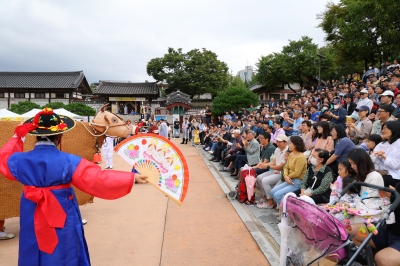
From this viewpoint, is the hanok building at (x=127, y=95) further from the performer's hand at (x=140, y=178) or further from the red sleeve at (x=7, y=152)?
the performer's hand at (x=140, y=178)

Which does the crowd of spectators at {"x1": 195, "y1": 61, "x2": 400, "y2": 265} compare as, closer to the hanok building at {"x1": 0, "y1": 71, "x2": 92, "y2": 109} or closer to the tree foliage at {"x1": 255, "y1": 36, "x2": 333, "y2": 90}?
the tree foliage at {"x1": 255, "y1": 36, "x2": 333, "y2": 90}

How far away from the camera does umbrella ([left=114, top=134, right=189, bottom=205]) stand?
101 inches

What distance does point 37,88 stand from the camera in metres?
29.1

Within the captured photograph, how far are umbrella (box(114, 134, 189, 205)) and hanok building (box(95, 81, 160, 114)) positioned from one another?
93.3 feet

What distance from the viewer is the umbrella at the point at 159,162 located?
2.57 m

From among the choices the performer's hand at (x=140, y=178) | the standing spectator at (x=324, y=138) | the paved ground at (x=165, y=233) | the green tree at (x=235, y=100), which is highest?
the green tree at (x=235, y=100)

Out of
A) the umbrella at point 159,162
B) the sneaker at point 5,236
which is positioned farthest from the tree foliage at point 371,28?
the sneaker at point 5,236

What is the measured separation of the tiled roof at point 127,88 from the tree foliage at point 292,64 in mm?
11735

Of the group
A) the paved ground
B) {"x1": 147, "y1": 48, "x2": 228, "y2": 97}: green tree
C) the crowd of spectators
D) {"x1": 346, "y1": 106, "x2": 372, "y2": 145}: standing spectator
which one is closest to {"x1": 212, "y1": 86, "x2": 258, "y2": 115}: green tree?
{"x1": 147, "y1": 48, "x2": 228, "y2": 97}: green tree

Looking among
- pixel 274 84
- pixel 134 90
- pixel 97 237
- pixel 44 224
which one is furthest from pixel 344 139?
pixel 134 90

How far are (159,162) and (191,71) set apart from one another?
28710mm

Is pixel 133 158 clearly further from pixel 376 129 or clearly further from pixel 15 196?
pixel 376 129

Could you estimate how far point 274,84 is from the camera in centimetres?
2842

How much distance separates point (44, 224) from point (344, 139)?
15.4 feet
